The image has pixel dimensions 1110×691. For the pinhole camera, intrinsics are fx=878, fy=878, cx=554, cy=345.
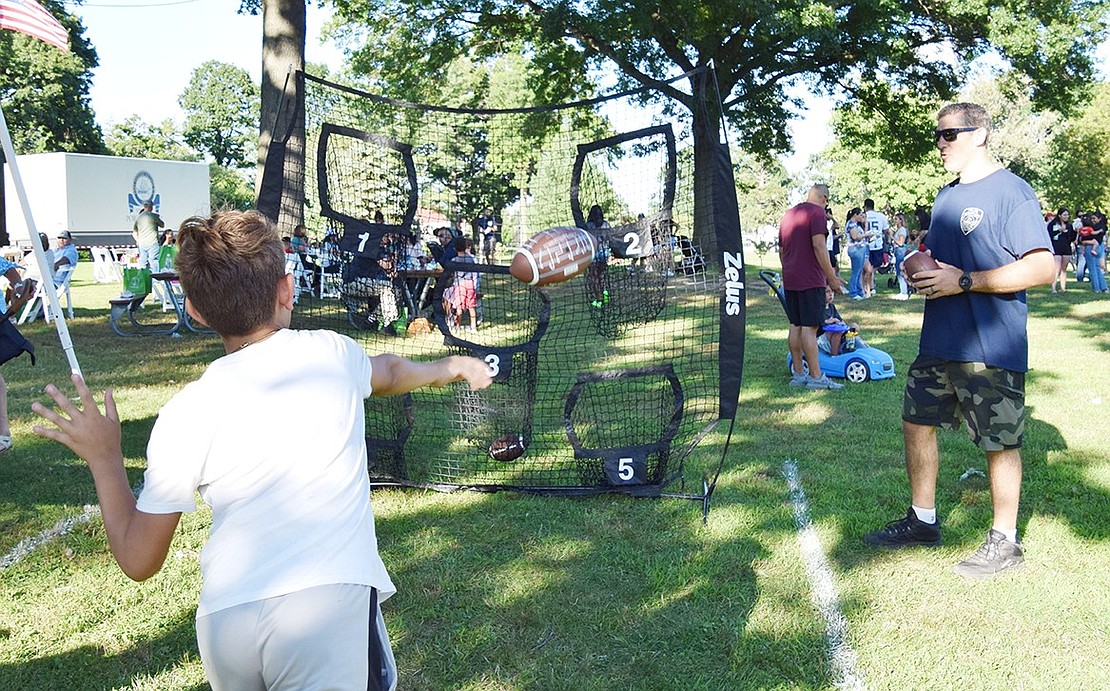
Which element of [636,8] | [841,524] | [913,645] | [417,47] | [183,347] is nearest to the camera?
[913,645]

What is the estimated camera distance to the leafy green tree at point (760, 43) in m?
17.4

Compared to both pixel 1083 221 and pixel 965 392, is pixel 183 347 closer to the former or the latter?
pixel 965 392

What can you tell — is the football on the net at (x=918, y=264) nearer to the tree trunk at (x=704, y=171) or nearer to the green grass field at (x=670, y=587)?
the tree trunk at (x=704, y=171)

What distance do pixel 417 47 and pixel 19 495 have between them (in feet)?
59.6

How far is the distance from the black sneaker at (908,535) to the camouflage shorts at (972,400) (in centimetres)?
53

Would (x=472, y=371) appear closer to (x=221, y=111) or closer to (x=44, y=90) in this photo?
(x=44, y=90)

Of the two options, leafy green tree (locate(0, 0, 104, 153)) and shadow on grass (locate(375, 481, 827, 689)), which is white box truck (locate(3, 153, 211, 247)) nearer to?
leafy green tree (locate(0, 0, 104, 153))

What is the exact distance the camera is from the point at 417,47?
21547 millimetres

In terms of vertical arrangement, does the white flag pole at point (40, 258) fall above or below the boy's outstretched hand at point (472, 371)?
above

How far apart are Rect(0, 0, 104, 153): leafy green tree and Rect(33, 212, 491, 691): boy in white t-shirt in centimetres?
5018

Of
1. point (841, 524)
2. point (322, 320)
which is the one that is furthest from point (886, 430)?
point (322, 320)

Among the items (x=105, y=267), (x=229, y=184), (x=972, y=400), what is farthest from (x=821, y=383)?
(x=229, y=184)

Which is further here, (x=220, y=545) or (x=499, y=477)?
(x=499, y=477)

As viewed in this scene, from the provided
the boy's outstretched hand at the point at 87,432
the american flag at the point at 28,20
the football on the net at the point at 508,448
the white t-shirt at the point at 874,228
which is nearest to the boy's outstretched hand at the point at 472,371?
the boy's outstretched hand at the point at 87,432
